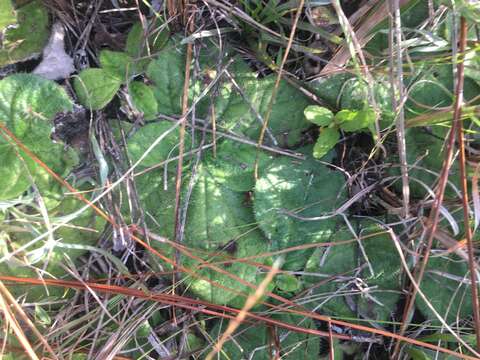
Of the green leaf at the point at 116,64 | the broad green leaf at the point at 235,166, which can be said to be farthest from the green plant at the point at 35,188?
the broad green leaf at the point at 235,166

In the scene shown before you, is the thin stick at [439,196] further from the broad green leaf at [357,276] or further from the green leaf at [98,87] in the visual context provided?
the green leaf at [98,87]

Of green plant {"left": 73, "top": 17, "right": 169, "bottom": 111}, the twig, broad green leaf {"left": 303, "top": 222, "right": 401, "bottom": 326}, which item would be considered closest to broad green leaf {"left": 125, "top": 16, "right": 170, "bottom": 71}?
green plant {"left": 73, "top": 17, "right": 169, "bottom": 111}

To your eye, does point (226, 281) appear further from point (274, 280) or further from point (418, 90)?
point (418, 90)

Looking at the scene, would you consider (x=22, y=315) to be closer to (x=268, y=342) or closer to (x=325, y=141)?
(x=268, y=342)

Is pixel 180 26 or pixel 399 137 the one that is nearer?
pixel 399 137

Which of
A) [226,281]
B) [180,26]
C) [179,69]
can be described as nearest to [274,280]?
[226,281]

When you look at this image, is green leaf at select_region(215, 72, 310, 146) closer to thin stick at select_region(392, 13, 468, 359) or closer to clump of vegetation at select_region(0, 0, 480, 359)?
clump of vegetation at select_region(0, 0, 480, 359)

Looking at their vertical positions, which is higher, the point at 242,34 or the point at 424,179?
the point at 242,34
